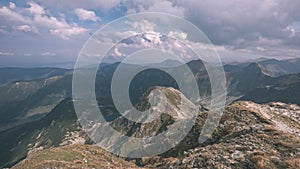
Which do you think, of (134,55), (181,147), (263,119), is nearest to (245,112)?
(263,119)

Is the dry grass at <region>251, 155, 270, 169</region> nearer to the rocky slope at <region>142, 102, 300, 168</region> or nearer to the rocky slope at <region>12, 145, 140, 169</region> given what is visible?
the rocky slope at <region>142, 102, 300, 168</region>

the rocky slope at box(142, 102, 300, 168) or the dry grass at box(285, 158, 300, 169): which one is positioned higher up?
the dry grass at box(285, 158, 300, 169)

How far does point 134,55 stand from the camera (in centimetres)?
3866

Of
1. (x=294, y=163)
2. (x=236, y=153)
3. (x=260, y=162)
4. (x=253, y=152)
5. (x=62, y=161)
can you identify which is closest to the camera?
(x=294, y=163)

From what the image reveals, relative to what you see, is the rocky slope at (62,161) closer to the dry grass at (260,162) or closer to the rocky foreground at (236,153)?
the rocky foreground at (236,153)

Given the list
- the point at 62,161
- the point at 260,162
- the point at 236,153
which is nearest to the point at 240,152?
the point at 236,153

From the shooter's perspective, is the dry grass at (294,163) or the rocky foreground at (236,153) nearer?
the dry grass at (294,163)

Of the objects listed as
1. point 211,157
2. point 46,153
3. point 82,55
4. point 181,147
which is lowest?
point 181,147

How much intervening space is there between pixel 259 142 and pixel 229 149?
5398 mm

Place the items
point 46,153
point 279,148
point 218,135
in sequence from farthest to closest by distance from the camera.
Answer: point 218,135
point 46,153
point 279,148

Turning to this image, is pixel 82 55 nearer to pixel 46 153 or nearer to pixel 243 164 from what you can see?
pixel 243 164

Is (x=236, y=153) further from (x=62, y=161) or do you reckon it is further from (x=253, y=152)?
(x=62, y=161)

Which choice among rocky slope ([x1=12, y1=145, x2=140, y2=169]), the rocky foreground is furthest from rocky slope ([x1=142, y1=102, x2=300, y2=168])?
rocky slope ([x1=12, y1=145, x2=140, y2=169])

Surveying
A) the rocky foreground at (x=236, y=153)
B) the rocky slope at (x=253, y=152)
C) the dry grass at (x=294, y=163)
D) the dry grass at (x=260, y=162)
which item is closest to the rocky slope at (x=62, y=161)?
the rocky foreground at (x=236, y=153)
